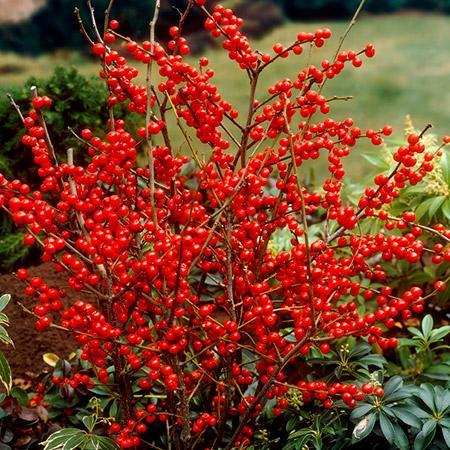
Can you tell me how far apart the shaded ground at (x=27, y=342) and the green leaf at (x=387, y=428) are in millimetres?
1218

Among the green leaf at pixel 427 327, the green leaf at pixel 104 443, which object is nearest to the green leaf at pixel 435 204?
the green leaf at pixel 427 327

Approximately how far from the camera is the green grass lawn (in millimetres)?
5160

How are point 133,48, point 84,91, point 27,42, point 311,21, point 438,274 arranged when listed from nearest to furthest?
point 133,48
point 438,274
point 84,91
point 27,42
point 311,21

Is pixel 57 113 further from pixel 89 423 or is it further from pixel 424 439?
pixel 424 439

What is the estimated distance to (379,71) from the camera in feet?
19.6

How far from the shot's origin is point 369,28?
257 inches

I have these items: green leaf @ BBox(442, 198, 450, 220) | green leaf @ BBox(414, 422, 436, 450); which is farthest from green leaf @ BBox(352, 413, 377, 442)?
green leaf @ BBox(442, 198, 450, 220)

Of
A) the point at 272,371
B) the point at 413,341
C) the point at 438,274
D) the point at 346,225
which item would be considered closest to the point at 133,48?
the point at 346,225

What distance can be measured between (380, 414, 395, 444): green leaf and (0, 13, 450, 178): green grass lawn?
9.62ft

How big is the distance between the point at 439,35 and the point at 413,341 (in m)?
4.98

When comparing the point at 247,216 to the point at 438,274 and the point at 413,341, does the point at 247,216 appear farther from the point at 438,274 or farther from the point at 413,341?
the point at 438,274

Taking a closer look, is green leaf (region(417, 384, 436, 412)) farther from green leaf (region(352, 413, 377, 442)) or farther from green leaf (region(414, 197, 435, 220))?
green leaf (region(414, 197, 435, 220))

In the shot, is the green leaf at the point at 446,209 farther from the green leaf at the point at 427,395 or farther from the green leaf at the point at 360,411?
the green leaf at the point at 360,411

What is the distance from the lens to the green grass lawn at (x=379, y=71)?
203 inches
